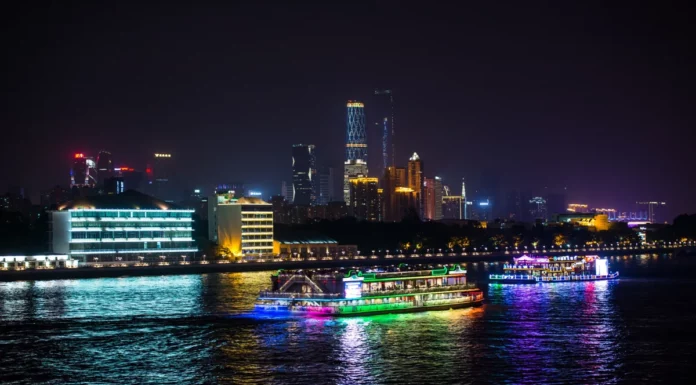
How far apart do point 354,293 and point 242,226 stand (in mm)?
80467

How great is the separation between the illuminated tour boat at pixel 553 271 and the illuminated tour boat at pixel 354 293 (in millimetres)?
32166

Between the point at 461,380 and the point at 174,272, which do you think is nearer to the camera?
the point at 461,380

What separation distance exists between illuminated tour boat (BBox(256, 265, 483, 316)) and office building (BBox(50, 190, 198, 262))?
207 ft

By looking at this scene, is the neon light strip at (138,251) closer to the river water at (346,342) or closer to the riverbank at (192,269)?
the riverbank at (192,269)

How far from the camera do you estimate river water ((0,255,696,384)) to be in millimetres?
43781

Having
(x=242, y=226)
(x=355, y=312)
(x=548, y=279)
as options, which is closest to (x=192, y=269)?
(x=242, y=226)

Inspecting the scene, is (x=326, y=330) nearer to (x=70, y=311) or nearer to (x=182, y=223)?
(x=70, y=311)

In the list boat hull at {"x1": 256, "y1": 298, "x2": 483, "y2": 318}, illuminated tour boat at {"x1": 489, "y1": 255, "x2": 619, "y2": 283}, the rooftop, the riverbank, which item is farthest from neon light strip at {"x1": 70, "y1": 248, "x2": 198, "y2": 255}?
boat hull at {"x1": 256, "y1": 298, "x2": 483, "y2": 318}

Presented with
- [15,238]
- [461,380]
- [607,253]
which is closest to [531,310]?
[461,380]

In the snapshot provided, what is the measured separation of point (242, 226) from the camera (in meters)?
143

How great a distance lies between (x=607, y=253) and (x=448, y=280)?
123 m

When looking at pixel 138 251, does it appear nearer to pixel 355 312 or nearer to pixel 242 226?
pixel 242 226

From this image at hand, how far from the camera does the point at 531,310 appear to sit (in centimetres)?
6769

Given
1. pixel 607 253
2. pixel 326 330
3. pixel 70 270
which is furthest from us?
pixel 607 253
